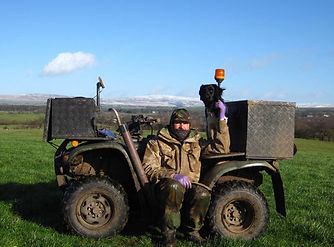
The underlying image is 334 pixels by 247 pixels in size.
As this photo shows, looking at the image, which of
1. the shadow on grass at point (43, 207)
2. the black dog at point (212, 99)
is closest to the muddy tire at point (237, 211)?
the black dog at point (212, 99)

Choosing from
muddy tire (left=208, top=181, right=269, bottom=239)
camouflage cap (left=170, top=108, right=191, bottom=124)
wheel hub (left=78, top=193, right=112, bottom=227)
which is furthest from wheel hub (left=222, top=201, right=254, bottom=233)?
wheel hub (left=78, top=193, right=112, bottom=227)

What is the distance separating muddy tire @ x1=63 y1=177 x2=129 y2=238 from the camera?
5453mm

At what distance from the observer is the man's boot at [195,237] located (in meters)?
5.45

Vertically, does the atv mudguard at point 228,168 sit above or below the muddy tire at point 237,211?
above

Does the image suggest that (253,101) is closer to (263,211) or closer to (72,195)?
(263,211)

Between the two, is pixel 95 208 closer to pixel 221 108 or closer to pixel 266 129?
pixel 221 108

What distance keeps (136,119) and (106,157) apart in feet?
2.41

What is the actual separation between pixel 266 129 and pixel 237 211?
1187 millimetres

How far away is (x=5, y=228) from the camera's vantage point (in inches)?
225

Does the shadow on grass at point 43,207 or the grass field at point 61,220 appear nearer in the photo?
the grass field at point 61,220

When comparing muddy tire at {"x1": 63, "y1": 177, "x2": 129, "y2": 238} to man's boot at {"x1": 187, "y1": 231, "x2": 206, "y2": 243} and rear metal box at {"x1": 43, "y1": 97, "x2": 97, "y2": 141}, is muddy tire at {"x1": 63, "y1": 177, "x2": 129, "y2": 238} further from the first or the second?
man's boot at {"x1": 187, "y1": 231, "x2": 206, "y2": 243}

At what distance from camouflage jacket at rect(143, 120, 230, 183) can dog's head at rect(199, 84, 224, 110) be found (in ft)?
1.07

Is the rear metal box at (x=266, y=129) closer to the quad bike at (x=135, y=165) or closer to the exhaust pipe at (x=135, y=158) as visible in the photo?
the quad bike at (x=135, y=165)

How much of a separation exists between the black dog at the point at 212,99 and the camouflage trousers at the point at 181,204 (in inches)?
35.2
